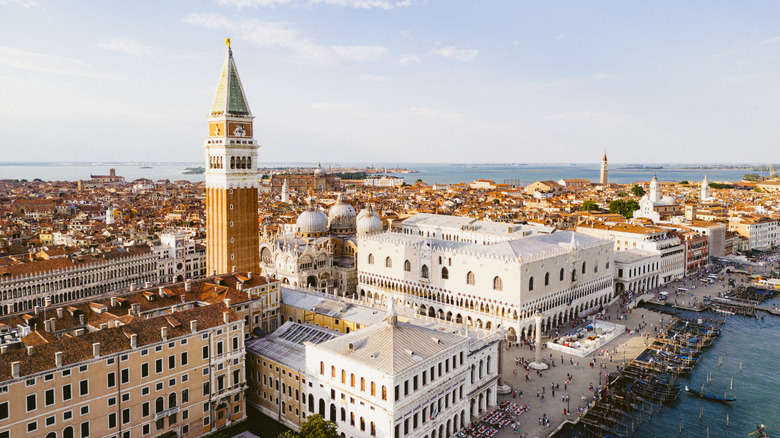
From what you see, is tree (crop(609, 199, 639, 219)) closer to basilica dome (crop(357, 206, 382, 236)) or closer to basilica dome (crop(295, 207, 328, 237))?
basilica dome (crop(357, 206, 382, 236))

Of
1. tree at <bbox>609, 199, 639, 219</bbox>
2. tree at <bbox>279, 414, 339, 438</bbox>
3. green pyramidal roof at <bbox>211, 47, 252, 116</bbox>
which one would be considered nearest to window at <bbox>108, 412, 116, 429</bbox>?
tree at <bbox>279, 414, 339, 438</bbox>

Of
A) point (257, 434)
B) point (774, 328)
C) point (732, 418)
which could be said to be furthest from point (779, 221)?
point (257, 434)

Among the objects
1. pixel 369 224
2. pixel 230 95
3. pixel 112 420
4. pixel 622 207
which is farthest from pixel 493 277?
pixel 622 207

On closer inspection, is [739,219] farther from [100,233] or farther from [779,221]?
[100,233]

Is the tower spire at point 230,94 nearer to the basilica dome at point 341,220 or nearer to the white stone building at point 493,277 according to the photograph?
the white stone building at point 493,277

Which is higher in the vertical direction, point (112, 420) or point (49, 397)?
point (49, 397)

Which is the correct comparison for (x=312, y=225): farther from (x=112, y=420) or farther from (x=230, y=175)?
(x=112, y=420)

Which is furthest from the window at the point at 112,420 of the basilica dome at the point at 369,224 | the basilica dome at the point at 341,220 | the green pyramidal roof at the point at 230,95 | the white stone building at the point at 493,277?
the basilica dome at the point at 341,220
